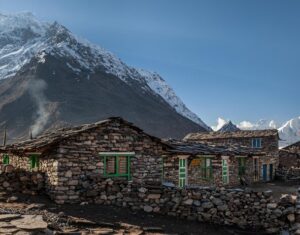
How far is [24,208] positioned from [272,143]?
36568mm

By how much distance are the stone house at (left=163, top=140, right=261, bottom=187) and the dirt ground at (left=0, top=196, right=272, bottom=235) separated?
7.64 meters

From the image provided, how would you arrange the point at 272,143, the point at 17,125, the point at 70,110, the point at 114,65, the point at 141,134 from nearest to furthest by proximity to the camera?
the point at 141,134 → the point at 272,143 → the point at 17,125 → the point at 70,110 → the point at 114,65

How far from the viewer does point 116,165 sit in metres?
20.5

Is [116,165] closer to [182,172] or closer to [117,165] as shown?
[117,165]

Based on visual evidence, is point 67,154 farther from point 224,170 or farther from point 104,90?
point 104,90

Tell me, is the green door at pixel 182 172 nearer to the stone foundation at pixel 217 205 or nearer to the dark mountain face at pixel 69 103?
the stone foundation at pixel 217 205

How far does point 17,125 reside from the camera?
334 feet

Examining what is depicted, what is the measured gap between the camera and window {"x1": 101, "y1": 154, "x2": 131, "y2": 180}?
2017 centimetres

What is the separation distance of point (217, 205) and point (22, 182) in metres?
8.57

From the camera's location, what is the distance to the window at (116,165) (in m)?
20.2

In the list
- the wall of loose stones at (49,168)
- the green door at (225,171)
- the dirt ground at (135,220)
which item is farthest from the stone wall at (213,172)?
the dirt ground at (135,220)

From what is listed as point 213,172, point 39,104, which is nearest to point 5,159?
point 213,172

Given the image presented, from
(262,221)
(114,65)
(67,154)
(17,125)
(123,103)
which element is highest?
(114,65)

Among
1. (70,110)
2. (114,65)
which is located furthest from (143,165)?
(114,65)
